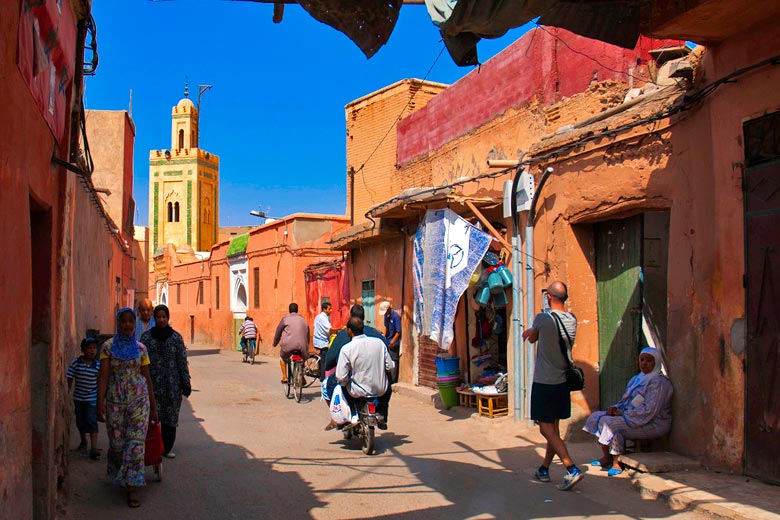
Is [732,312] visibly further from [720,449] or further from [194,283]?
[194,283]

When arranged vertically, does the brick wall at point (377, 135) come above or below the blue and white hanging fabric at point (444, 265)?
above

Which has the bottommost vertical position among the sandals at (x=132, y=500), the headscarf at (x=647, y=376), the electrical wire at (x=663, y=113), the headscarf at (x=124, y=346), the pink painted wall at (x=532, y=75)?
the sandals at (x=132, y=500)

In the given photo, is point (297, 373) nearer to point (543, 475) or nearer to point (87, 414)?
point (87, 414)

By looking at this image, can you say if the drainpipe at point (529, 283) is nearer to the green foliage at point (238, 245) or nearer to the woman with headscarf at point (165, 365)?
the woman with headscarf at point (165, 365)

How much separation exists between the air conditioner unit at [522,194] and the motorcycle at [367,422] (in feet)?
10.1

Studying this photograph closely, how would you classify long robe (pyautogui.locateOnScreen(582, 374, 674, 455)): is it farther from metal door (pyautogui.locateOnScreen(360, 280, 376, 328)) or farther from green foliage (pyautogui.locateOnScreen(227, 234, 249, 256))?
green foliage (pyautogui.locateOnScreen(227, 234, 249, 256))

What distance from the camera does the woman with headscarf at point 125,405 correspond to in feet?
19.0

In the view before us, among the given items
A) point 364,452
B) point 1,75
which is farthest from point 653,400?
point 1,75

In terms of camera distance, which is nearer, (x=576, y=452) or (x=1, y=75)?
(x=1, y=75)

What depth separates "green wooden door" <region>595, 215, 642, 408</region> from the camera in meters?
7.91

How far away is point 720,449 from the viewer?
242 inches

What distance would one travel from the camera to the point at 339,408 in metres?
8.15

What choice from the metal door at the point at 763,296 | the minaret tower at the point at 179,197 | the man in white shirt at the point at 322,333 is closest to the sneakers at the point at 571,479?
the metal door at the point at 763,296

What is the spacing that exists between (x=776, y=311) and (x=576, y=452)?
2.78 metres
